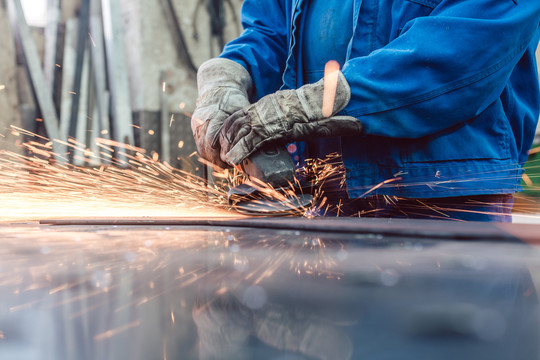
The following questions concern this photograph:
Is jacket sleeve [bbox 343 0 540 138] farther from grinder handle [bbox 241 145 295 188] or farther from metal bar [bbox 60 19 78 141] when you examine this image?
metal bar [bbox 60 19 78 141]

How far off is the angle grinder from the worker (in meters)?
0.04

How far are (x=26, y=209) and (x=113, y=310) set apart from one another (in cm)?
133

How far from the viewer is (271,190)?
44.8 inches

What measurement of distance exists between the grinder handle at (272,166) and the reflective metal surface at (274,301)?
0.50 metres

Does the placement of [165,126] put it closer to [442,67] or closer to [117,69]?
[117,69]

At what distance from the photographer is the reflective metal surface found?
0.28 metres

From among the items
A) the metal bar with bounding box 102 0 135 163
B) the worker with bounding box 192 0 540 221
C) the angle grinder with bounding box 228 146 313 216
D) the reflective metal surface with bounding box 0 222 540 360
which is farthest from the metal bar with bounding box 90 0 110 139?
the reflective metal surface with bounding box 0 222 540 360

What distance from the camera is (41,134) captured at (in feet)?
10.1

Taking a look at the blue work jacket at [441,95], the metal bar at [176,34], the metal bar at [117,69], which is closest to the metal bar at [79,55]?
the metal bar at [117,69]

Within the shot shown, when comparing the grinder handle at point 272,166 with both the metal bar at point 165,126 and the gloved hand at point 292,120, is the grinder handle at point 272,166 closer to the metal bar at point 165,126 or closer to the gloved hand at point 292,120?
the gloved hand at point 292,120

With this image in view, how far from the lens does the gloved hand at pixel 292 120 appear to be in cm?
111

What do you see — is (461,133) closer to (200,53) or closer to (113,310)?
(113,310)

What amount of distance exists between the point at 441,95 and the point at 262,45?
75 centimetres

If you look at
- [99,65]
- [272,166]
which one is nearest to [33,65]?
[99,65]
